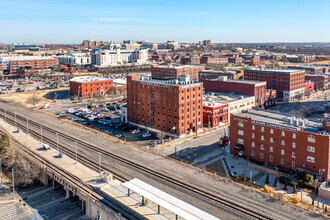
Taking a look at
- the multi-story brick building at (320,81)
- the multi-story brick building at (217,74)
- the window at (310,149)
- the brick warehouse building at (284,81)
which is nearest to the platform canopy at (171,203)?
the window at (310,149)

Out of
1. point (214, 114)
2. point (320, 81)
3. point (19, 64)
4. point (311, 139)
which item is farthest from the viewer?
point (19, 64)

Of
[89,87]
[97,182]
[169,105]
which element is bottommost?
[97,182]

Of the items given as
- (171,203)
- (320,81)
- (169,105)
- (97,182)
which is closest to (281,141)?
(171,203)

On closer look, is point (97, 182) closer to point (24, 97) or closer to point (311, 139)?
point (311, 139)

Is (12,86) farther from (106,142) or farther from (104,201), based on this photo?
(104,201)

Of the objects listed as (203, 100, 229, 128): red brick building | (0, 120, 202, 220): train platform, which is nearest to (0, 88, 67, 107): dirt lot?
(0, 120, 202, 220): train platform

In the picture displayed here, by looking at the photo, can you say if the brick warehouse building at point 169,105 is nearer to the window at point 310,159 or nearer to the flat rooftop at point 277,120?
the flat rooftop at point 277,120
